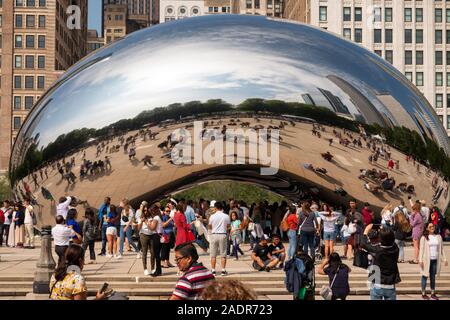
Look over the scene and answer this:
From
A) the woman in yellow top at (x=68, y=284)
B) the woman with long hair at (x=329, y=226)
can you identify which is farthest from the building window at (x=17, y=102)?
the woman in yellow top at (x=68, y=284)

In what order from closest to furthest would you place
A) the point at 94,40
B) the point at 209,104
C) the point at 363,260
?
1. the point at 363,260
2. the point at 209,104
3. the point at 94,40

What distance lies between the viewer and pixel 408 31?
70312 mm

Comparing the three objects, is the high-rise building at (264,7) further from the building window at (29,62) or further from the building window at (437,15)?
the building window at (29,62)

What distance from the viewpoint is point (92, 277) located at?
11.3 meters

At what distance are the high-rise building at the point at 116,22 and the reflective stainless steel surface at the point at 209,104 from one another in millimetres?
158616

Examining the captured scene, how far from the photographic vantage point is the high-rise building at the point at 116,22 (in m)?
169

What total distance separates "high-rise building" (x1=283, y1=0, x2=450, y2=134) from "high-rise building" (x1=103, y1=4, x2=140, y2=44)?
105 m

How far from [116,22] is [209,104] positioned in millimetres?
164927

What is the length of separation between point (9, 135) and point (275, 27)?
61780 mm

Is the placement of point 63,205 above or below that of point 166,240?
above

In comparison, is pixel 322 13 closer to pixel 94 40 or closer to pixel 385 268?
pixel 385 268

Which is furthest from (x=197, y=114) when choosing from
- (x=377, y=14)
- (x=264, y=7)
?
(x=264, y=7)
